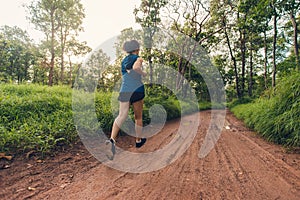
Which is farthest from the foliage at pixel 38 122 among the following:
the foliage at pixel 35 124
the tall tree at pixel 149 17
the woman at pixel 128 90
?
the tall tree at pixel 149 17

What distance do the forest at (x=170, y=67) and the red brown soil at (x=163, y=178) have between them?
561mm

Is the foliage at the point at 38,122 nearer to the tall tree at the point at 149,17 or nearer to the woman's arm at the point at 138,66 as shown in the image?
the woman's arm at the point at 138,66

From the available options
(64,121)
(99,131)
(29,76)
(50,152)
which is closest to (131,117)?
(99,131)

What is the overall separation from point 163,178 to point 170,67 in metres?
20.6

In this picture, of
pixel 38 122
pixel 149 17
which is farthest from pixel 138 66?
pixel 149 17

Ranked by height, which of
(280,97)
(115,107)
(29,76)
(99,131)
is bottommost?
(99,131)

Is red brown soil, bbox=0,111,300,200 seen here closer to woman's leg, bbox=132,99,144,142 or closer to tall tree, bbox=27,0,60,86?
woman's leg, bbox=132,99,144,142

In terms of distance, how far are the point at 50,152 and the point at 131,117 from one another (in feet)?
8.51

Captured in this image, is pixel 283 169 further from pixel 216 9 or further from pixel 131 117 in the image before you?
pixel 216 9

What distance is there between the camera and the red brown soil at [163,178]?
1759 mm

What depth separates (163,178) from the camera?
83.2 inches

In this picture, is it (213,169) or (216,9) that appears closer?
(213,169)

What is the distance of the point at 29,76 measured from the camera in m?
24.3

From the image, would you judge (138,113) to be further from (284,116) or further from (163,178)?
(284,116)
